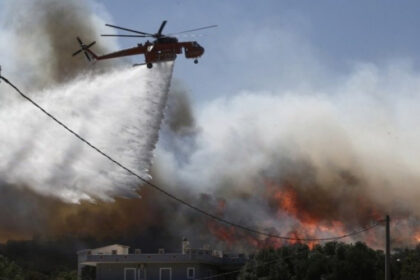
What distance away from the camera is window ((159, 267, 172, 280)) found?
127 metres

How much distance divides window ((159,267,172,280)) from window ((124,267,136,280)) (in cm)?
376

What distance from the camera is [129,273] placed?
127500 mm

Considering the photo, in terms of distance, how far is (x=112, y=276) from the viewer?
127750 millimetres

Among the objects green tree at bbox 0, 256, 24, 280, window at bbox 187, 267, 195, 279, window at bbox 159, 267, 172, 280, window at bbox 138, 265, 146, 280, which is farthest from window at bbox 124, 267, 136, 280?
green tree at bbox 0, 256, 24, 280

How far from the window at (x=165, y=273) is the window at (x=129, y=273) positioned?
12.3 ft

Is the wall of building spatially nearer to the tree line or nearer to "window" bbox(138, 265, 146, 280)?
"window" bbox(138, 265, 146, 280)

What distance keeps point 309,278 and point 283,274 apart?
4477mm

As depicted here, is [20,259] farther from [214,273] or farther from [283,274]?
[283,274]

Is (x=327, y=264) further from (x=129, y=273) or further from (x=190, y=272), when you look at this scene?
(x=129, y=273)

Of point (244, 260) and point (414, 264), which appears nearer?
point (414, 264)

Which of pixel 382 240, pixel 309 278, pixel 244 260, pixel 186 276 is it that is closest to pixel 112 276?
pixel 186 276

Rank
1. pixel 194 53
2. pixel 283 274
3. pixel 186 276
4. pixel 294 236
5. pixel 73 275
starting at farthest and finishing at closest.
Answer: pixel 294 236 → pixel 73 275 → pixel 186 276 → pixel 283 274 → pixel 194 53

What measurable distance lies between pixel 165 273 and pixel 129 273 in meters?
5.03

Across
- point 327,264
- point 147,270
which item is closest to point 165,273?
point 147,270
